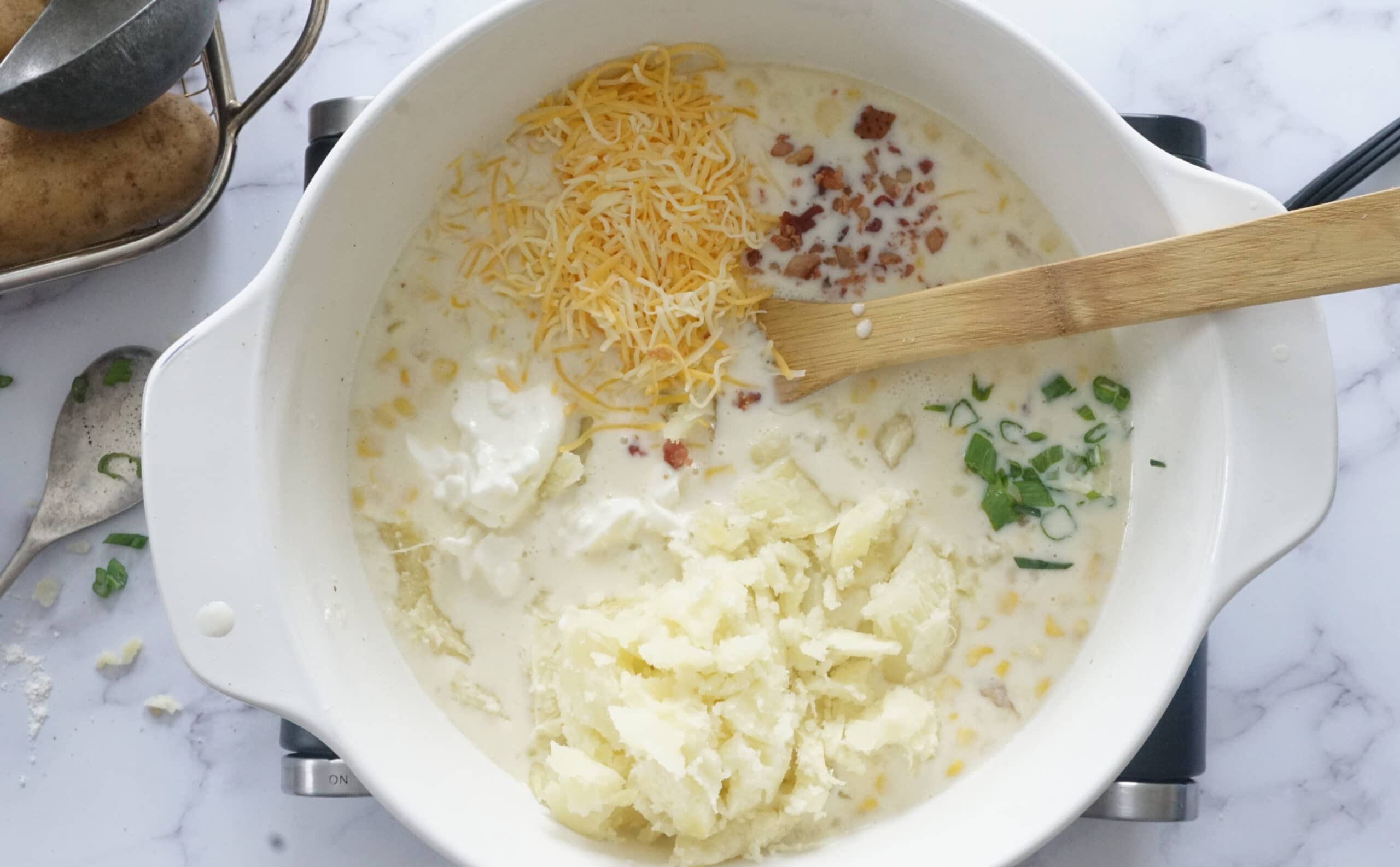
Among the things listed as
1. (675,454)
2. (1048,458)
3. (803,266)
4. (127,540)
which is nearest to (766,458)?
(675,454)

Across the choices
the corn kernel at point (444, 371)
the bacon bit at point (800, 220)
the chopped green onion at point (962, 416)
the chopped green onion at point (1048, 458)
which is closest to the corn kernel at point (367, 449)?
the corn kernel at point (444, 371)

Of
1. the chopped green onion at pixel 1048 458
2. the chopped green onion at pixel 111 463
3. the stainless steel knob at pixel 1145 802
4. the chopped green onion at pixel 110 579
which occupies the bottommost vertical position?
the chopped green onion at pixel 110 579

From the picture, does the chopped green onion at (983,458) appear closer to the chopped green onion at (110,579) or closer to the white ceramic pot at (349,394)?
the white ceramic pot at (349,394)

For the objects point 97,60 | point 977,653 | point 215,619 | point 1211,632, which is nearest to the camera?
point 215,619

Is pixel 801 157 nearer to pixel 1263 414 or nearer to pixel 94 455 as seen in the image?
pixel 1263 414

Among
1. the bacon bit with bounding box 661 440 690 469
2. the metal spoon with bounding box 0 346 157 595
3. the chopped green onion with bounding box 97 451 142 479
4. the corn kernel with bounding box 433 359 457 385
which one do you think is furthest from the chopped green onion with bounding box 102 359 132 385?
the bacon bit with bounding box 661 440 690 469

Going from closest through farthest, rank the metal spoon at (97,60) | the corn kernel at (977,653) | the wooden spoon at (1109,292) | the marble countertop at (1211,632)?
the wooden spoon at (1109,292)
the metal spoon at (97,60)
the corn kernel at (977,653)
the marble countertop at (1211,632)

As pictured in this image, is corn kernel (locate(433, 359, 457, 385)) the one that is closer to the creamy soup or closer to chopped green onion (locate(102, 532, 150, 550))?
the creamy soup

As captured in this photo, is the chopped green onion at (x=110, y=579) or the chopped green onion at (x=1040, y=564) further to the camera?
the chopped green onion at (x=110, y=579)
